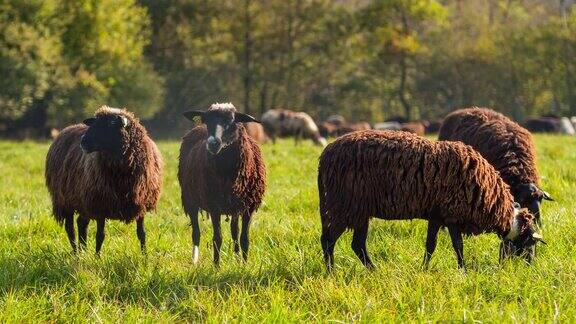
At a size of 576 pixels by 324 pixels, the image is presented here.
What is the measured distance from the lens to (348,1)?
42812 millimetres

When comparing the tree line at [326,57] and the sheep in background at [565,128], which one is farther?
the tree line at [326,57]

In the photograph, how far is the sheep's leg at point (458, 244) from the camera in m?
5.09

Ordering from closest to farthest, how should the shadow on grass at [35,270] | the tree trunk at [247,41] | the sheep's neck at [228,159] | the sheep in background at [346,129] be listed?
the shadow on grass at [35,270] → the sheep's neck at [228,159] → the sheep in background at [346,129] → the tree trunk at [247,41]

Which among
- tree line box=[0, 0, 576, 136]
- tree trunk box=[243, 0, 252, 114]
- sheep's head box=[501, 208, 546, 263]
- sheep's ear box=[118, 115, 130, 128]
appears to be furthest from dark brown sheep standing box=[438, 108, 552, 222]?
tree trunk box=[243, 0, 252, 114]

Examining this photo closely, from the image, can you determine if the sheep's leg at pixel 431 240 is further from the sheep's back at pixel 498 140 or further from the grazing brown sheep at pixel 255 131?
the grazing brown sheep at pixel 255 131

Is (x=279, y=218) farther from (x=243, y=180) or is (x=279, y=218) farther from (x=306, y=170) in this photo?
(x=306, y=170)

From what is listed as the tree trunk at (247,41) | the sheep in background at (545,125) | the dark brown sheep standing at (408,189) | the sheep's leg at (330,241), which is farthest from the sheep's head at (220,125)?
the tree trunk at (247,41)

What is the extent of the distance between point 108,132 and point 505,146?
4.28 meters

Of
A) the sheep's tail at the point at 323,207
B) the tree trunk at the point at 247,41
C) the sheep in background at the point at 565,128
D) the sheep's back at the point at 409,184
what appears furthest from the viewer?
the tree trunk at the point at 247,41

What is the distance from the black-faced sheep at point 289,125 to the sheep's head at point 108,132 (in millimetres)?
17891

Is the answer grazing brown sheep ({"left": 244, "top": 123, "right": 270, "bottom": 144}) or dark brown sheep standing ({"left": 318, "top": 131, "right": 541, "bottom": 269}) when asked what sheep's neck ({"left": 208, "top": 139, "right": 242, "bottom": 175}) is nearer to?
dark brown sheep standing ({"left": 318, "top": 131, "right": 541, "bottom": 269})

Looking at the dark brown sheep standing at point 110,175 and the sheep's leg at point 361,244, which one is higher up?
the dark brown sheep standing at point 110,175

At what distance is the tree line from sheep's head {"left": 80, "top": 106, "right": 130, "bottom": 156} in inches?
993

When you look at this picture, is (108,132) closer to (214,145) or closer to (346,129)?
(214,145)
